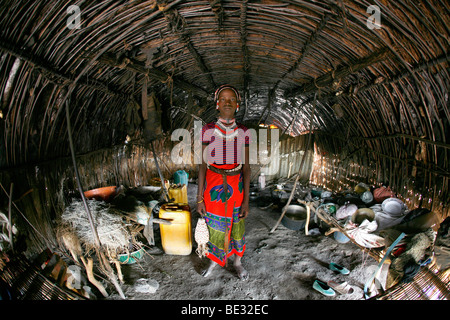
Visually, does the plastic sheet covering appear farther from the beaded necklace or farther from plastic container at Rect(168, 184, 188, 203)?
plastic container at Rect(168, 184, 188, 203)

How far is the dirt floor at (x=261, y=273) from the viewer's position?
271cm

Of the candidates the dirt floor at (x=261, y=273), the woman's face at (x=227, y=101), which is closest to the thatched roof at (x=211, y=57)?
the woman's face at (x=227, y=101)

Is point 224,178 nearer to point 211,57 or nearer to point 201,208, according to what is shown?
point 201,208

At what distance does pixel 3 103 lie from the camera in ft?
6.77

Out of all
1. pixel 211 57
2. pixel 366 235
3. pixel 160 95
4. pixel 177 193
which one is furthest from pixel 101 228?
pixel 366 235

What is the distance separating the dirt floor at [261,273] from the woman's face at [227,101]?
2186 millimetres

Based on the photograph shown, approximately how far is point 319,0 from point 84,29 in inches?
90.3

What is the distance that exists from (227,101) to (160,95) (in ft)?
8.18

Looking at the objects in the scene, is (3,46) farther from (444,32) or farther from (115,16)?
(444,32)

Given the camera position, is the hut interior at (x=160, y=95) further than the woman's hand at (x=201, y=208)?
No

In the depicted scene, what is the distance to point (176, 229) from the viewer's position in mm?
3322

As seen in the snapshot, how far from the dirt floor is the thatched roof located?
188 cm

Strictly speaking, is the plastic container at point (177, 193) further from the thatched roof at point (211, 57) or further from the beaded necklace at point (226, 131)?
the beaded necklace at point (226, 131)

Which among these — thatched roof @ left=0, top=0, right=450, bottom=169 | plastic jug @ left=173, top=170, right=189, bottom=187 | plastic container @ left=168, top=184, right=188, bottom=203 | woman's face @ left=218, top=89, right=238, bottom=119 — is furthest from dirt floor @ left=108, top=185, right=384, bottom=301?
plastic jug @ left=173, top=170, right=189, bottom=187
